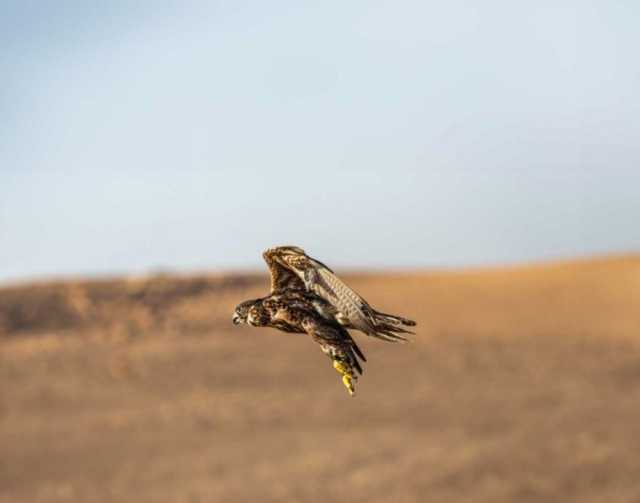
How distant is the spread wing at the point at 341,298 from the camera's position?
2.74 metres

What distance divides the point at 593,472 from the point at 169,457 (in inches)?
464

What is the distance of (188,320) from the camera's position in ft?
165

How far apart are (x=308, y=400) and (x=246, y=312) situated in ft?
122

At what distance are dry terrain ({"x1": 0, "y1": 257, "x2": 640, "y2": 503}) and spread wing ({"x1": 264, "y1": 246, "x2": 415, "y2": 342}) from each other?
2828cm

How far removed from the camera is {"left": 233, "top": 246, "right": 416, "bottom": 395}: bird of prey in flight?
2.73 m

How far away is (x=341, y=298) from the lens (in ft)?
9.20

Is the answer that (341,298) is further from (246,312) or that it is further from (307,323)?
(246,312)

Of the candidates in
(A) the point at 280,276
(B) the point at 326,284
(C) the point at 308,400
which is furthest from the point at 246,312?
(C) the point at 308,400

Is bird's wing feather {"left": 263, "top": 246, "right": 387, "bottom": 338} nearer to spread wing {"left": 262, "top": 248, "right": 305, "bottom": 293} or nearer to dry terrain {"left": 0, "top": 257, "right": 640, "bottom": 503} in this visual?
spread wing {"left": 262, "top": 248, "right": 305, "bottom": 293}

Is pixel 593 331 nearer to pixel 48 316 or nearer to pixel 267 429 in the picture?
pixel 267 429

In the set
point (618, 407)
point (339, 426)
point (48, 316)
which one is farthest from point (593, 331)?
point (48, 316)

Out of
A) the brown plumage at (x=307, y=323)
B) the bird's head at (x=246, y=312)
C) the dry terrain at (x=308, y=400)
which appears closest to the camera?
the brown plumage at (x=307, y=323)

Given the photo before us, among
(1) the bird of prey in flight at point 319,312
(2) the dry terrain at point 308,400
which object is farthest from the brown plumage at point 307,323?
(2) the dry terrain at point 308,400

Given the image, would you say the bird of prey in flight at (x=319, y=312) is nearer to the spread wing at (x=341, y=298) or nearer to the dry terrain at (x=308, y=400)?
the spread wing at (x=341, y=298)
